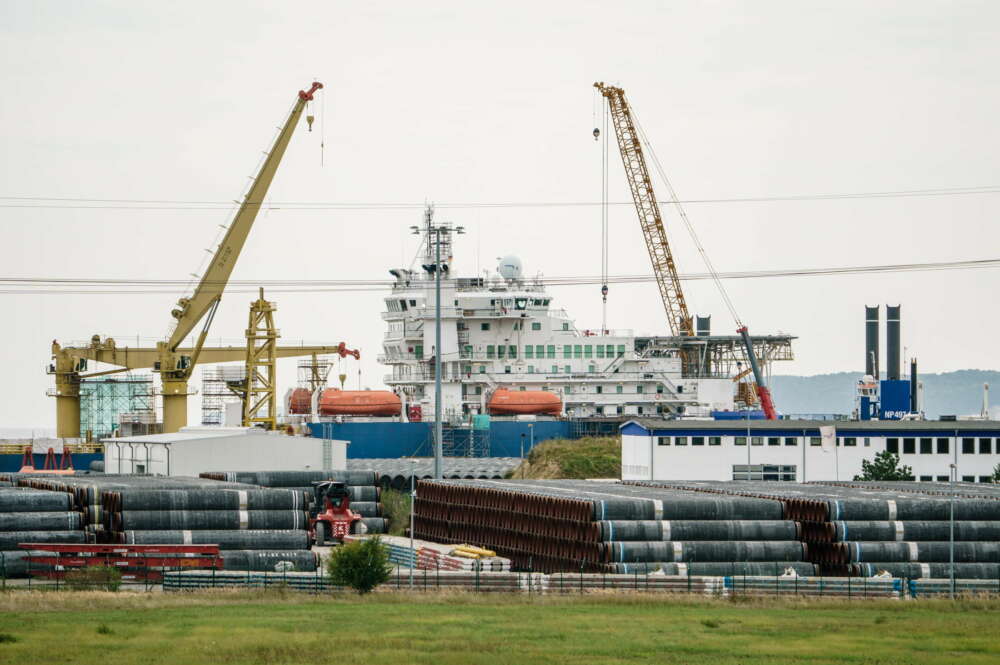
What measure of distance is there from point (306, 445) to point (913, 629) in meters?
50.9

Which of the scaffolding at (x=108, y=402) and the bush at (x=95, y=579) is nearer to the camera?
the bush at (x=95, y=579)

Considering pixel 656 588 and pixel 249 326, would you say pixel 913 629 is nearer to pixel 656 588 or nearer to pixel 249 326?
pixel 656 588

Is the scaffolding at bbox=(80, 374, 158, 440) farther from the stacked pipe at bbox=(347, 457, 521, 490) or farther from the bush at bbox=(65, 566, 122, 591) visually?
the bush at bbox=(65, 566, 122, 591)

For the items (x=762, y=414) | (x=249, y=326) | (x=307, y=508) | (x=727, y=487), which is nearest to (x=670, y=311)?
(x=762, y=414)

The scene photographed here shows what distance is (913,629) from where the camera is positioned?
145 ft

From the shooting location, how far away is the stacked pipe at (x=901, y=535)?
190 feet

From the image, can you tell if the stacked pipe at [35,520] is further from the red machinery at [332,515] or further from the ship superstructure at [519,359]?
the ship superstructure at [519,359]

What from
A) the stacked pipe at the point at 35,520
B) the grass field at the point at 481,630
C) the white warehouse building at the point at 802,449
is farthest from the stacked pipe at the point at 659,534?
the white warehouse building at the point at 802,449

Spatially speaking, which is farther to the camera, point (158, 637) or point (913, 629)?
point (913, 629)

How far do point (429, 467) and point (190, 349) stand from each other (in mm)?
20685

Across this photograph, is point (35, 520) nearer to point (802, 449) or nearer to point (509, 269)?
point (802, 449)

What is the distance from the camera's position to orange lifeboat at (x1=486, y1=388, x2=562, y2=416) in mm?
118062

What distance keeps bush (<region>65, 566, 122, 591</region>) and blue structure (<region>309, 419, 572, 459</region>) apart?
59.6 meters

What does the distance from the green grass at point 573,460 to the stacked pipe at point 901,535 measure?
4389cm
